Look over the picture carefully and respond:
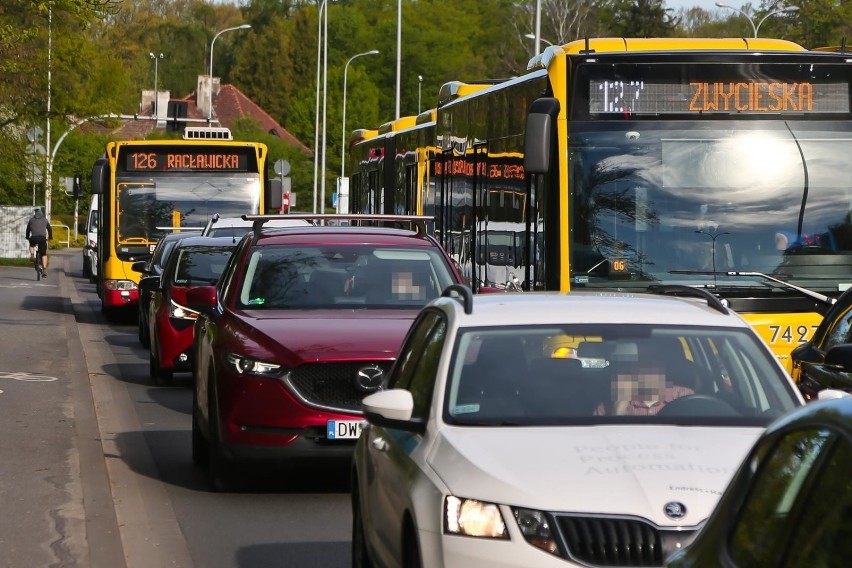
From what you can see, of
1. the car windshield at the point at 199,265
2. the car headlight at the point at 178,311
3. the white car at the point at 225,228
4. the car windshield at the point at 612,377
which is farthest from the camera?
the white car at the point at 225,228

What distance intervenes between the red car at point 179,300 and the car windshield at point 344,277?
218 inches

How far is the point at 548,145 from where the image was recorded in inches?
474

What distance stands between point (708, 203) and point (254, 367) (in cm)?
370

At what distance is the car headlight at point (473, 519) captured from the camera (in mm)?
5402

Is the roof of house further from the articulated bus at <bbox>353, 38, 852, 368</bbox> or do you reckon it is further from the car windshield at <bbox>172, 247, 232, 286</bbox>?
the articulated bus at <bbox>353, 38, 852, 368</bbox>

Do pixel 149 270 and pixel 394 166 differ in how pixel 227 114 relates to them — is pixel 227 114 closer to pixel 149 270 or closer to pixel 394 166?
pixel 394 166

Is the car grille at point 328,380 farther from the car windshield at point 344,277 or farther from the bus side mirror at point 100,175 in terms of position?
the bus side mirror at point 100,175

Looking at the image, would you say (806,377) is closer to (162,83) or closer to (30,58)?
(30,58)

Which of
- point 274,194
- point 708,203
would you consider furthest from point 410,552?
point 274,194

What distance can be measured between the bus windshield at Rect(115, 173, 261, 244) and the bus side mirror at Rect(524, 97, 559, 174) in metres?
17.4

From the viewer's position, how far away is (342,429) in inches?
405

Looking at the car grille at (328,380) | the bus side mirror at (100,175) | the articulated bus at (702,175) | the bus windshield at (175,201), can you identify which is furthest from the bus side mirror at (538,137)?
the bus side mirror at (100,175)

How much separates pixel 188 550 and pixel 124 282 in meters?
20.7

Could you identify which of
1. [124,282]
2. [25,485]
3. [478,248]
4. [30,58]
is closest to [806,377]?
[25,485]
